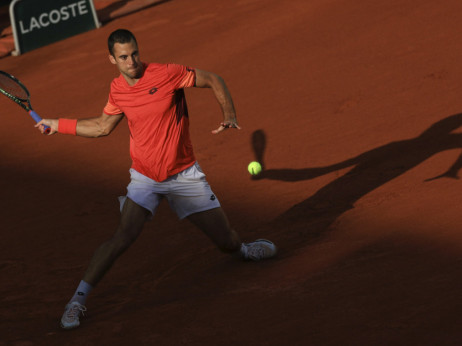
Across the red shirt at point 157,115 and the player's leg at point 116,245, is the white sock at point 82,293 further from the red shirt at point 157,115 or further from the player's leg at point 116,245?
the red shirt at point 157,115

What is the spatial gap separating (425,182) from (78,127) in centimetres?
341

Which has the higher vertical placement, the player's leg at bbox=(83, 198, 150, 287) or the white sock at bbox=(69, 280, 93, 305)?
the player's leg at bbox=(83, 198, 150, 287)

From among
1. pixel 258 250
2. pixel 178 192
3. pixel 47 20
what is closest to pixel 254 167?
pixel 258 250

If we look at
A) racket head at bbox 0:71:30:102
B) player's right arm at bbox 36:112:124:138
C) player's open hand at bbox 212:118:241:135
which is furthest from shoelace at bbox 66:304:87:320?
racket head at bbox 0:71:30:102

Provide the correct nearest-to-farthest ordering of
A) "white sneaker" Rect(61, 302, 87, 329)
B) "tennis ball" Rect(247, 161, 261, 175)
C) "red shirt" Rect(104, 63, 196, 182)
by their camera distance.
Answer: "white sneaker" Rect(61, 302, 87, 329), "red shirt" Rect(104, 63, 196, 182), "tennis ball" Rect(247, 161, 261, 175)

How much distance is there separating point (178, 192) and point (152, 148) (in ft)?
1.36

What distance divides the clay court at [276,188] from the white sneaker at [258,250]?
83mm

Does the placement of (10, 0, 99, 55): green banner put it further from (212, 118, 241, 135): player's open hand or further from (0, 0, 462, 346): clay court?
(212, 118, 241, 135): player's open hand

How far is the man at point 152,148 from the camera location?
609 cm

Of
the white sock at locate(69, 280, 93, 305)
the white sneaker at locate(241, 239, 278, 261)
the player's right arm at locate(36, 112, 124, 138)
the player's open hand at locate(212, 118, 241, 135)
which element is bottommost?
the white sneaker at locate(241, 239, 278, 261)

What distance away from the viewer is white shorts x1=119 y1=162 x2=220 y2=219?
6.30 metres

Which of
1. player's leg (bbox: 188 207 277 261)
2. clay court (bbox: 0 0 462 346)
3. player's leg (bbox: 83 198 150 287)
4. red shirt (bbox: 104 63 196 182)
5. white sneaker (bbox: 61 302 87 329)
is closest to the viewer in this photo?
clay court (bbox: 0 0 462 346)

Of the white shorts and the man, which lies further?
the white shorts

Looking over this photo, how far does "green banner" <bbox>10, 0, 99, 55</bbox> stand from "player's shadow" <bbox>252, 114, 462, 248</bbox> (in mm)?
7103
